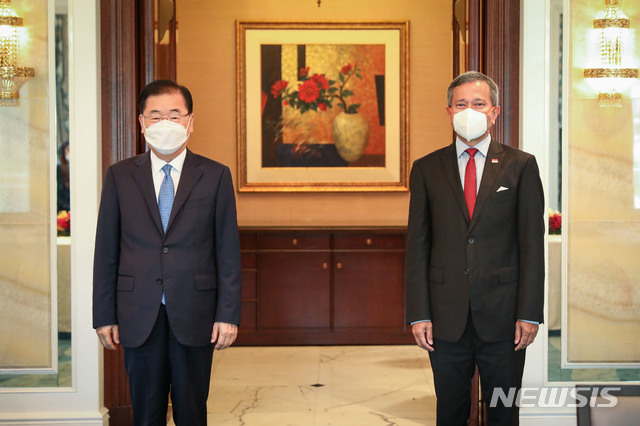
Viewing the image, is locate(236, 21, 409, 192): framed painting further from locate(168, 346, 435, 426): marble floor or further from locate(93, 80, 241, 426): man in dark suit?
locate(93, 80, 241, 426): man in dark suit

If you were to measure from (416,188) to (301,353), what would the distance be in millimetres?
3084

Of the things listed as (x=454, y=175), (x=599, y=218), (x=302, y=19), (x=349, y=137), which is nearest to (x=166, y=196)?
(x=454, y=175)

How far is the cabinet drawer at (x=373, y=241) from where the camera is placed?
552 centimetres

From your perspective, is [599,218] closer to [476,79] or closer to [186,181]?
[476,79]

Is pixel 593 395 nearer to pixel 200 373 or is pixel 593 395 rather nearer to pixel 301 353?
pixel 200 373

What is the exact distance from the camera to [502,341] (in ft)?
7.75

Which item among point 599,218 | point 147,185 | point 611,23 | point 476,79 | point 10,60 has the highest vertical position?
point 611,23

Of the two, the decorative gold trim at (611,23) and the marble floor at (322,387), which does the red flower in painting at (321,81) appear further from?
the decorative gold trim at (611,23)

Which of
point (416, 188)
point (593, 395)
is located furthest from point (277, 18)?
point (593, 395)

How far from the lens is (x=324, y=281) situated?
218 inches

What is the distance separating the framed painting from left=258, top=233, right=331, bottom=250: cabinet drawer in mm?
588

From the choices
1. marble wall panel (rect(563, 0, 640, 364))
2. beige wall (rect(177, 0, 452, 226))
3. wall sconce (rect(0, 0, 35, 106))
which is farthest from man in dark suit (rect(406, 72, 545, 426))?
beige wall (rect(177, 0, 452, 226))

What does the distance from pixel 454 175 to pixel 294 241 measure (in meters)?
3.17

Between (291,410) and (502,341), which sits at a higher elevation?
(502,341)
